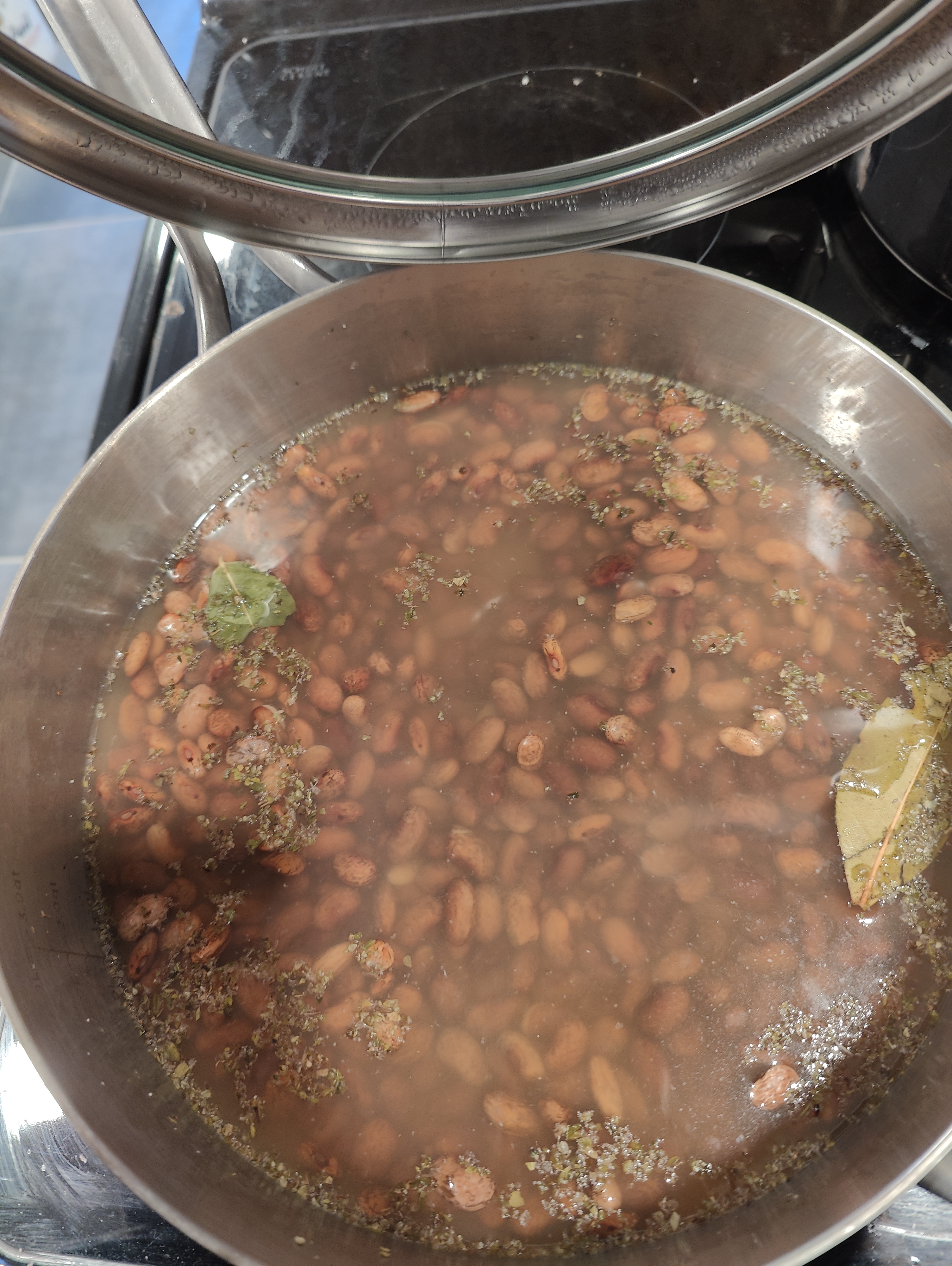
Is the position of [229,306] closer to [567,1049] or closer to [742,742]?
[742,742]

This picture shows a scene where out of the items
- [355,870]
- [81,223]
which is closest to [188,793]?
[355,870]

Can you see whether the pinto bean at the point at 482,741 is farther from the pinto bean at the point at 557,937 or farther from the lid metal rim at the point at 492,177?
the lid metal rim at the point at 492,177

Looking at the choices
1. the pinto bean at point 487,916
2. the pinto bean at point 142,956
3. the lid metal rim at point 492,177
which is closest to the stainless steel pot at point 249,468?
the pinto bean at point 142,956

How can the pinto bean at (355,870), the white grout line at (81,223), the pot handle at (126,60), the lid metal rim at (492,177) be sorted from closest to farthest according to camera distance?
the lid metal rim at (492,177), the pot handle at (126,60), the pinto bean at (355,870), the white grout line at (81,223)

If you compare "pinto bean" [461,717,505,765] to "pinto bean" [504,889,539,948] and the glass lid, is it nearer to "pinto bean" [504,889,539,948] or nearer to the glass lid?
"pinto bean" [504,889,539,948]

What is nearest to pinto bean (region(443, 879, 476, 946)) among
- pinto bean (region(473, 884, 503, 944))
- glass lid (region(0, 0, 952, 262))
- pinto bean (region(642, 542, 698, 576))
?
→ pinto bean (region(473, 884, 503, 944))
